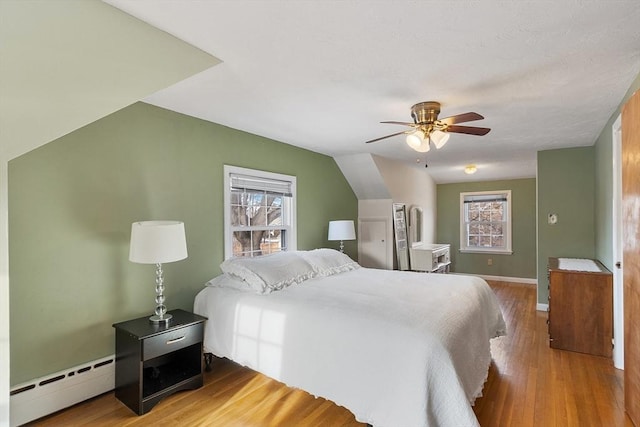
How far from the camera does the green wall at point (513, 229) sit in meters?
6.66

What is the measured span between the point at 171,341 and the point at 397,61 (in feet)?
8.05

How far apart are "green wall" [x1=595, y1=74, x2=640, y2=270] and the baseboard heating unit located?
4.48 m

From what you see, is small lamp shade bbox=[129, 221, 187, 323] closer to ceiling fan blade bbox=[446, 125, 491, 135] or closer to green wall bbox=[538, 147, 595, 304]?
ceiling fan blade bbox=[446, 125, 491, 135]

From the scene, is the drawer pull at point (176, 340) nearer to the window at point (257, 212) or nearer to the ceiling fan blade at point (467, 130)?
the window at point (257, 212)

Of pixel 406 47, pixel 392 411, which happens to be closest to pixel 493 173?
pixel 406 47

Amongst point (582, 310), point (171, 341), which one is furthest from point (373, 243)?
point (171, 341)

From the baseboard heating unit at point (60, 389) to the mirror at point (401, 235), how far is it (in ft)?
13.6

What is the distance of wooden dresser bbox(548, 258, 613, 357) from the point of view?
3221 mm

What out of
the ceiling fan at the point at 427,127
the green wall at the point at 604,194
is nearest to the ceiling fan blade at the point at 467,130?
the ceiling fan at the point at 427,127

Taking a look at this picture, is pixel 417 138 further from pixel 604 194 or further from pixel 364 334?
pixel 604 194

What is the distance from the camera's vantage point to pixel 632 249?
2.02 meters

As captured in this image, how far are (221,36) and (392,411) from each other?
2.18 m

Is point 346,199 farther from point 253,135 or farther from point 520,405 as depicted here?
point 520,405

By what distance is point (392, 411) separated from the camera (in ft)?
5.89
